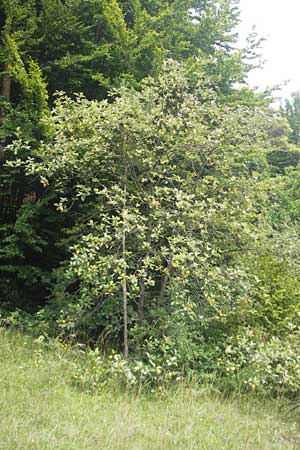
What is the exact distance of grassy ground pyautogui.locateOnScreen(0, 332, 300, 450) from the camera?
2.82 meters

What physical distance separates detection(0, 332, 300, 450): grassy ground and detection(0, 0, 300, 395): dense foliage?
26 cm

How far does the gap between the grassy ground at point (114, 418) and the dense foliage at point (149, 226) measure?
26cm

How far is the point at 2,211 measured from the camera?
634 centimetres

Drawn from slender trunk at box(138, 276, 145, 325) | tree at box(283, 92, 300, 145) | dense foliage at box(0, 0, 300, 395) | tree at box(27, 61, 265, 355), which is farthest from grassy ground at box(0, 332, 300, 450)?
tree at box(283, 92, 300, 145)

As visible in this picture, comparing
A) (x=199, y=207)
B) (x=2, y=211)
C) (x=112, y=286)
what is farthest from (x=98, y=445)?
(x=2, y=211)

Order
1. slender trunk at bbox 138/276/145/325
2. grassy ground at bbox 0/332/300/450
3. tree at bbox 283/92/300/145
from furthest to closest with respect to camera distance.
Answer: tree at bbox 283/92/300/145 < slender trunk at bbox 138/276/145/325 < grassy ground at bbox 0/332/300/450

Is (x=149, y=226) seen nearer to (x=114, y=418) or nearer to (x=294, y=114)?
(x=114, y=418)

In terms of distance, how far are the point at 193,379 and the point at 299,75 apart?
13286 millimetres

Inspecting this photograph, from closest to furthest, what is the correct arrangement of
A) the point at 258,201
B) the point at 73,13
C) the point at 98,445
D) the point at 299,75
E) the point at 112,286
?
1. the point at 98,445
2. the point at 112,286
3. the point at 258,201
4. the point at 73,13
5. the point at 299,75

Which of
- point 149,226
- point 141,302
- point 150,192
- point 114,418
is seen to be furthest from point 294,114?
point 114,418

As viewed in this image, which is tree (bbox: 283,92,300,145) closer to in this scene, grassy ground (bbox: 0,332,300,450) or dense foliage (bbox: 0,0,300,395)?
dense foliage (bbox: 0,0,300,395)

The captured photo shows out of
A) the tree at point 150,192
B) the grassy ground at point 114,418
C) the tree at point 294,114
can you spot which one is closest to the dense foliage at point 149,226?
the tree at point 150,192

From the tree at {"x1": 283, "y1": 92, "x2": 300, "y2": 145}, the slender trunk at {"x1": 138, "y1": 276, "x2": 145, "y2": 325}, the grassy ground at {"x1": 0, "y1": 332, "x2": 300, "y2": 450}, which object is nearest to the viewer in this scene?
the grassy ground at {"x1": 0, "y1": 332, "x2": 300, "y2": 450}

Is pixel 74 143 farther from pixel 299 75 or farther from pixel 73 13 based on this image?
pixel 299 75
